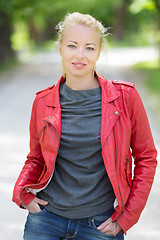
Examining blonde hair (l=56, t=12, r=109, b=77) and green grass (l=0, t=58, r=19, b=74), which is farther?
green grass (l=0, t=58, r=19, b=74)

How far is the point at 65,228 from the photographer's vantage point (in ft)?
7.53

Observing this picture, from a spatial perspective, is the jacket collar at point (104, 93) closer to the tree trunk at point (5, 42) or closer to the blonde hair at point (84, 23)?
the blonde hair at point (84, 23)

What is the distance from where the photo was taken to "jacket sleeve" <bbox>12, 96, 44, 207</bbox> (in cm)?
241

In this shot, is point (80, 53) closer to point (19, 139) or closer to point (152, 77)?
point (19, 139)

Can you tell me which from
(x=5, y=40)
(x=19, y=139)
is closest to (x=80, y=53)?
(x=19, y=139)

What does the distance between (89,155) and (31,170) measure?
0.48 m

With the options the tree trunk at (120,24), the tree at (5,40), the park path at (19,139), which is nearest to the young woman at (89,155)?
the park path at (19,139)

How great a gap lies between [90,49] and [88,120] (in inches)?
16.2

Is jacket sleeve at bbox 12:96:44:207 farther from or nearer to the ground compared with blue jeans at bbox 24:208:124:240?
farther from the ground

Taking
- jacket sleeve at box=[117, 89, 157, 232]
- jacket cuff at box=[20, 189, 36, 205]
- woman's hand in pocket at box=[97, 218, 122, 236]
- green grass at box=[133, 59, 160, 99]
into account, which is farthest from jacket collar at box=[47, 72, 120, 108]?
green grass at box=[133, 59, 160, 99]

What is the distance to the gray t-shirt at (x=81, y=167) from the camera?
A: 223 cm

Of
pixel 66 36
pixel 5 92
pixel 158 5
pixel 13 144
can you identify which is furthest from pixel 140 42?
pixel 66 36

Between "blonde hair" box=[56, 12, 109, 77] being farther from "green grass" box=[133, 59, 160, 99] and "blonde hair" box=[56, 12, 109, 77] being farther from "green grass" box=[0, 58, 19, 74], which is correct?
"green grass" box=[0, 58, 19, 74]

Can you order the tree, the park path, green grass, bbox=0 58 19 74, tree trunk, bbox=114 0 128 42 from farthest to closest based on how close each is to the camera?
tree trunk, bbox=114 0 128 42
the tree
green grass, bbox=0 58 19 74
the park path
